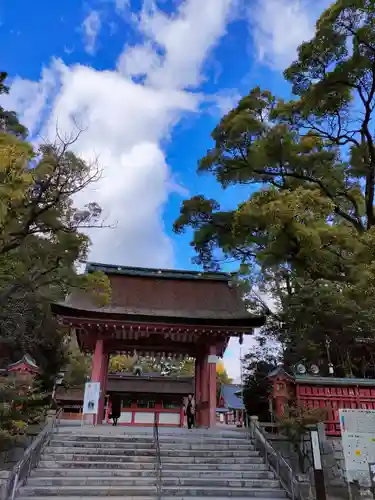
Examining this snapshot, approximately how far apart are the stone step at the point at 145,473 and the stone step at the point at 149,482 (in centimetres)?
17

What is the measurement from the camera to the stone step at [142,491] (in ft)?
24.0

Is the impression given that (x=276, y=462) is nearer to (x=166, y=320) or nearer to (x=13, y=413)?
(x=166, y=320)

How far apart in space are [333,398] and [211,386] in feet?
13.0

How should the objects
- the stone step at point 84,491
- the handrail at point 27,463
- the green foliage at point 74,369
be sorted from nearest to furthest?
the handrail at point 27,463 < the stone step at point 84,491 < the green foliage at point 74,369

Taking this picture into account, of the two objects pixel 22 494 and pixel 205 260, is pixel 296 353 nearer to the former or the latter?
pixel 205 260

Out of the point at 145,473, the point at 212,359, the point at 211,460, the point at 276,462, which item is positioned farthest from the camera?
the point at 212,359

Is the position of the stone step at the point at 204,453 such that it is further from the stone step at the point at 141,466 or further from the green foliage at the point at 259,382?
the green foliage at the point at 259,382

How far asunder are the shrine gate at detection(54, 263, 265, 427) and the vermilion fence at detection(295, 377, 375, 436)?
2.81m

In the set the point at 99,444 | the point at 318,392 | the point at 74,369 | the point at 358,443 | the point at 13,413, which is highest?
the point at 74,369

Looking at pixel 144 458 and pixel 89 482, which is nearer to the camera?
pixel 89 482

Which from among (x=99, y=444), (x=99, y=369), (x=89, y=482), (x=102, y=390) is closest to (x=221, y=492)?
(x=89, y=482)

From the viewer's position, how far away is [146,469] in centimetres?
852

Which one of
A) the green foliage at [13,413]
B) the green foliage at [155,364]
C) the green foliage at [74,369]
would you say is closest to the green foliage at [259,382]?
the green foliage at [13,413]

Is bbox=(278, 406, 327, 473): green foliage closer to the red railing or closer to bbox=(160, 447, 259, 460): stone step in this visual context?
the red railing
